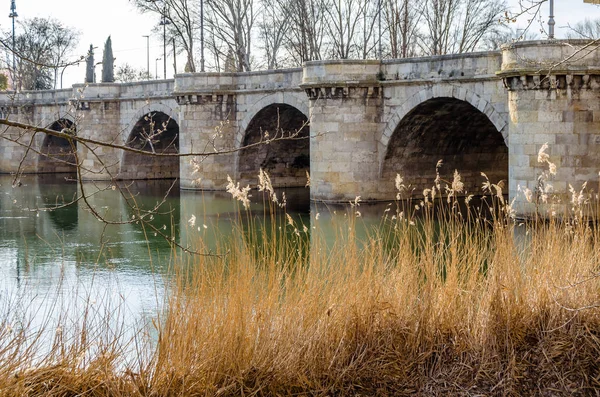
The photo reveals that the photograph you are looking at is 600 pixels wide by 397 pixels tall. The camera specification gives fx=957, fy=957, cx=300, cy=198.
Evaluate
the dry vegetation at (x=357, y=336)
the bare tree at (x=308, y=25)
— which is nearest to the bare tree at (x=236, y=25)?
the bare tree at (x=308, y=25)

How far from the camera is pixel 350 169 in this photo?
76.7ft

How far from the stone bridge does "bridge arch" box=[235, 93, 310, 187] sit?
0.15 feet

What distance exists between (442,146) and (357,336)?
18636 mm

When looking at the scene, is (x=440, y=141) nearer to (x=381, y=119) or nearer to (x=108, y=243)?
(x=381, y=119)

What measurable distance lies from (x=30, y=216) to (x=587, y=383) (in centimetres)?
1798

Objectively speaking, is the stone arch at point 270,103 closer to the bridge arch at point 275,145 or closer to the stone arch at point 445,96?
the bridge arch at point 275,145

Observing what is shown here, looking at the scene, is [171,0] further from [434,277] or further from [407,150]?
[434,277]

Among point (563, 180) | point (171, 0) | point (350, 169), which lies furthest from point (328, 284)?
point (171, 0)

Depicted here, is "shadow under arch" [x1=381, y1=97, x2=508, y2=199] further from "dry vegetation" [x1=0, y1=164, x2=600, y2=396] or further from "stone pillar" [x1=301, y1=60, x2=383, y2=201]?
"dry vegetation" [x1=0, y1=164, x2=600, y2=396]

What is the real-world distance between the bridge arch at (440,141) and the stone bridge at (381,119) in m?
0.04

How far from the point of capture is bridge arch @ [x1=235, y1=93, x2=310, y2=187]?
91.4 feet

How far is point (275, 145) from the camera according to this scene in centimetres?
3014

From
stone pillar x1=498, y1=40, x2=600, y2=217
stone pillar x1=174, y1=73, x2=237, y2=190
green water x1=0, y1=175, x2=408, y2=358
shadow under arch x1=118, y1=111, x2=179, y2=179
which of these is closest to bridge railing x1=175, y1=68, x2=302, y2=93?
stone pillar x1=174, y1=73, x2=237, y2=190

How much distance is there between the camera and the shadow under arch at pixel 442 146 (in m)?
23.2
